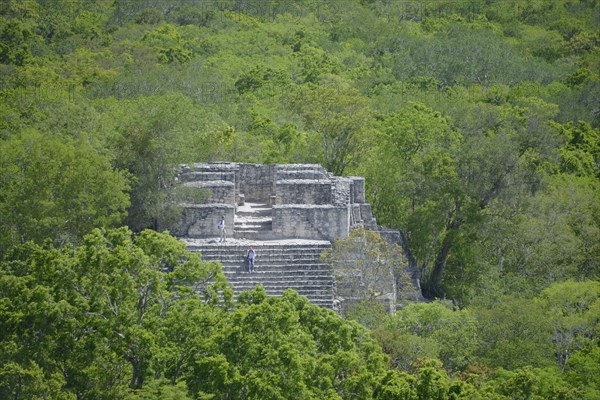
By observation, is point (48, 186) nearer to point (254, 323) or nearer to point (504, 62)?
point (254, 323)

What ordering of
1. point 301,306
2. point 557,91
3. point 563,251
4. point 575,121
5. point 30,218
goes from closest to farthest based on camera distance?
point 301,306 < point 30,218 < point 563,251 < point 575,121 < point 557,91

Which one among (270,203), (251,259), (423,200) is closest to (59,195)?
(251,259)

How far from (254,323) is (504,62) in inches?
1685

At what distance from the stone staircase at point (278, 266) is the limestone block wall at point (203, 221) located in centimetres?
35

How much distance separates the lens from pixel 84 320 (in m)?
20.4

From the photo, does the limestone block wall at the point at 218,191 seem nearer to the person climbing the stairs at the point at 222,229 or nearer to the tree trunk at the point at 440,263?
the person climbing the stairs at the point at 222,229

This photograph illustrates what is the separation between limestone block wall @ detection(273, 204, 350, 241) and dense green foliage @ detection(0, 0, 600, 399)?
214cm

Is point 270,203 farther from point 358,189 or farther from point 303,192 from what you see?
point 358,189

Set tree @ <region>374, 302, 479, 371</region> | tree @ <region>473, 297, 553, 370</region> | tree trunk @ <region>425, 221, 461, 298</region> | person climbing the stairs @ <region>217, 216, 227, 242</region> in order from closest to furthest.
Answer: tree @ <region>374, 302, 479, 371</region>
tree @ <region>473, 297, 553, 370</region>
person climbing the stairs @ <region>217, 216, 227, 242</region>
tree trunk @ <region>425, 221, 461, 298</region>

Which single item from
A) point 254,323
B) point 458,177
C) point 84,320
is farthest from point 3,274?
point 458,177

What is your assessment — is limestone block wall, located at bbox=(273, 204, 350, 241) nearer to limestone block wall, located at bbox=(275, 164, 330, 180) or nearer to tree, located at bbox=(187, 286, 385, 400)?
limestone block wall, located at bbox=(275, 164, 330, 180)

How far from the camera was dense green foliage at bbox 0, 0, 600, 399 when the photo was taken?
20.2 meters

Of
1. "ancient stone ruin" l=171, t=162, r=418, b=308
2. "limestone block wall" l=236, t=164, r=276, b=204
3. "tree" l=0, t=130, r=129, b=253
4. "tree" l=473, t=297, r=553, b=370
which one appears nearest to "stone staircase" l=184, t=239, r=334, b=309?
"ancient stone ruin" l=171, t=162, r=418, b=308

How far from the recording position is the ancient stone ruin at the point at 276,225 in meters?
25.5
